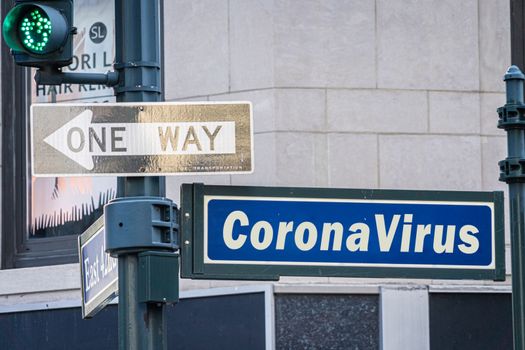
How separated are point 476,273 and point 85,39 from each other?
6.51 metres

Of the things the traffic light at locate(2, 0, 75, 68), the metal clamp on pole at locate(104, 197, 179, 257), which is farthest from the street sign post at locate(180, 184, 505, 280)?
the traffic light at locate(2, 0, 75, 68)

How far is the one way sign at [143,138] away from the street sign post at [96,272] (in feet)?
1.45

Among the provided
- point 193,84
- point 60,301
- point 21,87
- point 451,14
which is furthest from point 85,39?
point 451,14

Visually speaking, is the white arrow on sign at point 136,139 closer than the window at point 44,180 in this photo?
Yes

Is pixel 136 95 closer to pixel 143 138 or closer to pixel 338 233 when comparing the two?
pixel 143 138

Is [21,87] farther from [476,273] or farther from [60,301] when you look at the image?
[476,273]

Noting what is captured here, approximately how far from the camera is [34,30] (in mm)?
6078

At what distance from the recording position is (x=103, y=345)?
11562 mm

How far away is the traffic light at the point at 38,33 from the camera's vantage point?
19.8ft

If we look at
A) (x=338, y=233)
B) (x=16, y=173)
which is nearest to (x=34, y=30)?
(x=338, y=233)

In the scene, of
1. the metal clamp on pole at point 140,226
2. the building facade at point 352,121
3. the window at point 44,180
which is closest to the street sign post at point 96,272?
the metal clamp on pole at point 140,226

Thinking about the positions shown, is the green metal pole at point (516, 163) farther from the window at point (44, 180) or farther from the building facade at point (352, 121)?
the window at point (44, 180)

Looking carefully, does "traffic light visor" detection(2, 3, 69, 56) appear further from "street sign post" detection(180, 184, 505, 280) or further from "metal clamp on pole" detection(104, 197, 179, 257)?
"street sign post" detection(180, 184, 505, 280)

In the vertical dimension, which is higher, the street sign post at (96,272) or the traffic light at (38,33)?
the traffic light at (38,33)
